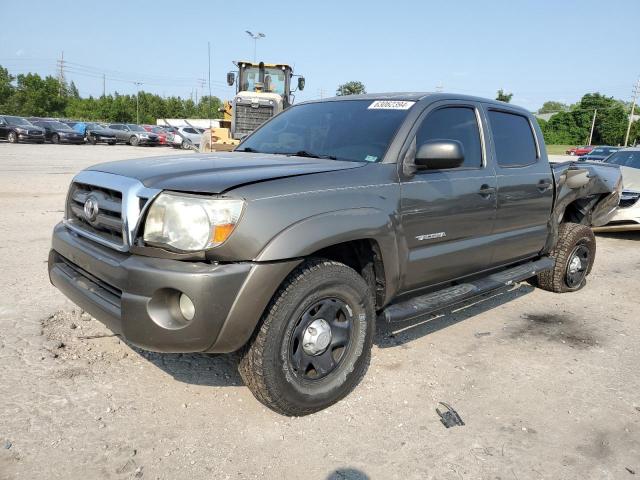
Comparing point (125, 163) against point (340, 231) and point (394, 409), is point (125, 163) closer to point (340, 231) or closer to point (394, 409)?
point (340, 231)

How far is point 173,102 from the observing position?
73.1m

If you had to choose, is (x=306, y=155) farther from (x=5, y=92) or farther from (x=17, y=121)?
(x=5, y=92)

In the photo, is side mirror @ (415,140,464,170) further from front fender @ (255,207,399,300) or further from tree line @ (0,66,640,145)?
tree line @ (0,66,640,145)

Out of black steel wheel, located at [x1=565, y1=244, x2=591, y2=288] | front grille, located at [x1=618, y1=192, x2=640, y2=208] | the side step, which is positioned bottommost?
black steel wheel, located at [x1=565, y1=244, x2=591, y2=288]

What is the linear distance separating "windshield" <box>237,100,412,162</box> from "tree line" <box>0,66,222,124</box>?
55.7 metres

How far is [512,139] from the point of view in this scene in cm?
453

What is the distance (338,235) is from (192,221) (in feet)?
2.63

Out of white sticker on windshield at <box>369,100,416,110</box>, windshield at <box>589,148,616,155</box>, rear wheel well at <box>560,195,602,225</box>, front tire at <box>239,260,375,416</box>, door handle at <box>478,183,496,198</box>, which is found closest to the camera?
front tire at <box>239,260,375,416</box>

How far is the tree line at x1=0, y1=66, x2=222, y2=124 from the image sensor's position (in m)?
58.1

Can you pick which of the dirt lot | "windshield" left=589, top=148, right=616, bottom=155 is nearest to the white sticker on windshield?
the dirt lot

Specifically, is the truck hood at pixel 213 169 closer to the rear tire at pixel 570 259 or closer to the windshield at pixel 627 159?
the rear tire at pixel 570 259

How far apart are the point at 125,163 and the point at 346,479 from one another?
7.52ft

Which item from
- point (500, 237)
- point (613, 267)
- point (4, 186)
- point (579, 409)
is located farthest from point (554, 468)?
point (4, 186)

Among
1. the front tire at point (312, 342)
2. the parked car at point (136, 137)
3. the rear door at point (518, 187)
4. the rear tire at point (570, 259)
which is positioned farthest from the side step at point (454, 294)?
the parked car at point (136, 137)
